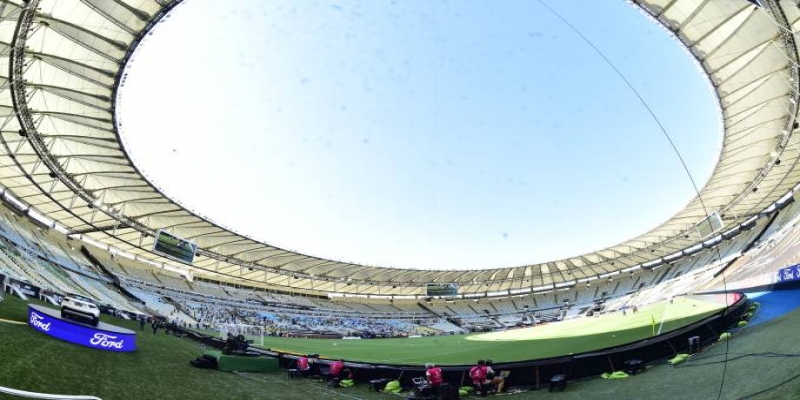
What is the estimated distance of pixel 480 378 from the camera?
1064cm

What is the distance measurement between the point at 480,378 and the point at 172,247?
34260 mm

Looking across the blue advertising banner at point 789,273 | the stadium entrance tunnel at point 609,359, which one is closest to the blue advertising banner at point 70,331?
the stadium entrance tunnel at point 609,359

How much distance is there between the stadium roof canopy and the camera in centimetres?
1944

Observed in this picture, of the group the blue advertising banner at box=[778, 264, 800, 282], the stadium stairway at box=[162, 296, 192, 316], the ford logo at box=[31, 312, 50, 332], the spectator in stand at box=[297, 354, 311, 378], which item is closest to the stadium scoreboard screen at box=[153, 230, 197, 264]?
the stadium stairway at box=[162, 296, 192, 316]

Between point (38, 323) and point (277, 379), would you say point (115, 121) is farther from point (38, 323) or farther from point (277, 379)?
point (277, 379)

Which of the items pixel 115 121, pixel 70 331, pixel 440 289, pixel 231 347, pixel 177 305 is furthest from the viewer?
pixel 440 289

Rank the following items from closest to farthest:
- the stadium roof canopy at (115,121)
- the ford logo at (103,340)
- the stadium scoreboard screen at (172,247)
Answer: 1. the ford logo at (103,340)
2. the stadium roof canopy at (115,121)
3. the stadium scoreboard screen at (172,247)

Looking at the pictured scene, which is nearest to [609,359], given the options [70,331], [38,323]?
[70,331]

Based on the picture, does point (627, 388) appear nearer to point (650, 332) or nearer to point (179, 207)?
point (650, 332)

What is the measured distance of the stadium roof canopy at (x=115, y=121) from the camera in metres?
19.4

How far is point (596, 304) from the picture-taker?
5847cm

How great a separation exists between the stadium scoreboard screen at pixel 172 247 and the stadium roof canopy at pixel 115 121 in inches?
94.4

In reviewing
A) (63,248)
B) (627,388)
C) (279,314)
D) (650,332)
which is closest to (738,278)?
(650,332)

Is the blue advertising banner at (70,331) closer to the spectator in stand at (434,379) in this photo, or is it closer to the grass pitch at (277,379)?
the grass pitch at (277,379)
